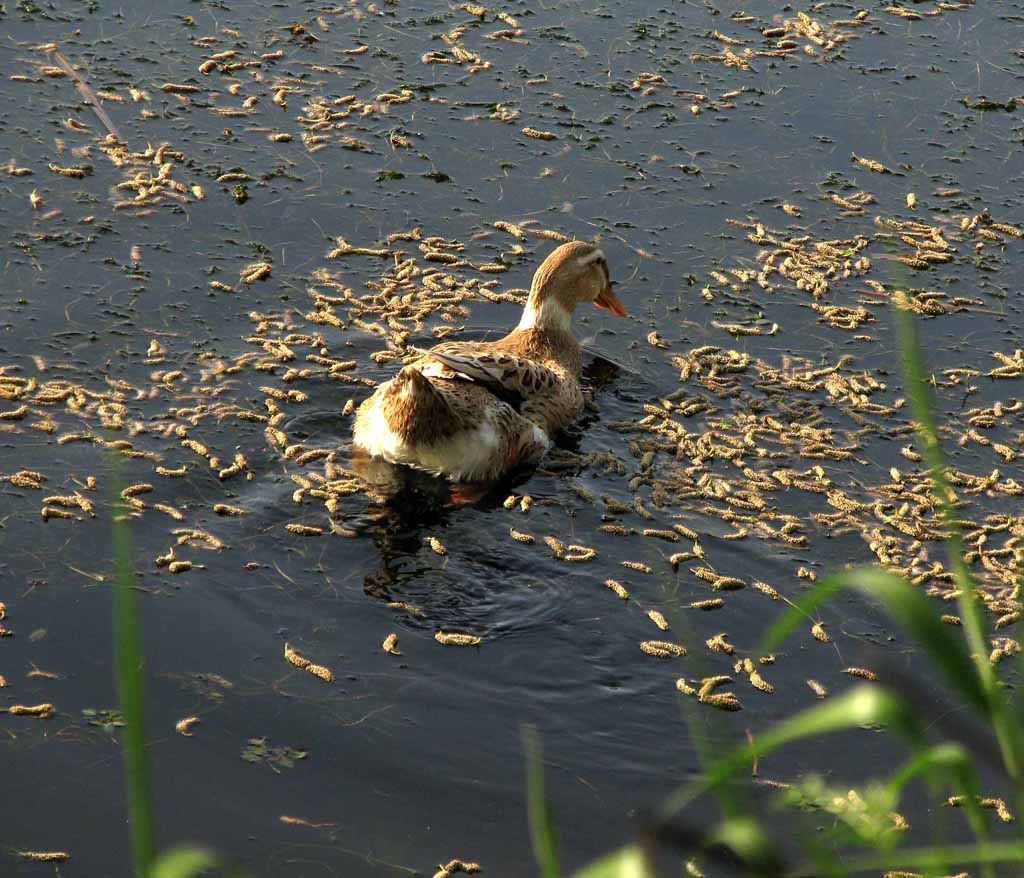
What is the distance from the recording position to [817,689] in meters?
6.99

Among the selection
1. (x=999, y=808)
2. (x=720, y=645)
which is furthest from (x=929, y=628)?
(x=720, y=645)

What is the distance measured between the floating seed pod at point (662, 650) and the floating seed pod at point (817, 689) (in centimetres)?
60

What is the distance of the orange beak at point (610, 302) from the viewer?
10.1 meters

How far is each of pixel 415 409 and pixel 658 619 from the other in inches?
69.9

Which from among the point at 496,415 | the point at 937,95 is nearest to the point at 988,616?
the point at 496,415

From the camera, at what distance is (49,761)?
233 inches

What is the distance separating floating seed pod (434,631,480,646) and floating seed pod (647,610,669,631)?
0.91 meters

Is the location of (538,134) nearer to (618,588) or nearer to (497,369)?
(497,369)

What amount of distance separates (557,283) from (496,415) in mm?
1562

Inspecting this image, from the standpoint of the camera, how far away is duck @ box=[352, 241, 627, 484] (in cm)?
819

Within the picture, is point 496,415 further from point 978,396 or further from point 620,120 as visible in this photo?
point 620,120

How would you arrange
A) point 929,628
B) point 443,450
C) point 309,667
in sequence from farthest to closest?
point 443,450 → point 309,667 → point 929,628

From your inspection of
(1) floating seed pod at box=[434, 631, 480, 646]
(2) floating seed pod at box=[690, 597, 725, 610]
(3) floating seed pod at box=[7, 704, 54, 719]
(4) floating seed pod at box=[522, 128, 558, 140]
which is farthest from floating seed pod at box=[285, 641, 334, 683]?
(4) floating seed pod at box=[522, 128, 558, 140]

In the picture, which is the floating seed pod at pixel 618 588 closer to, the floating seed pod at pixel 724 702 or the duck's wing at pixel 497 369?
the floating seed pod at pixel 724 702
